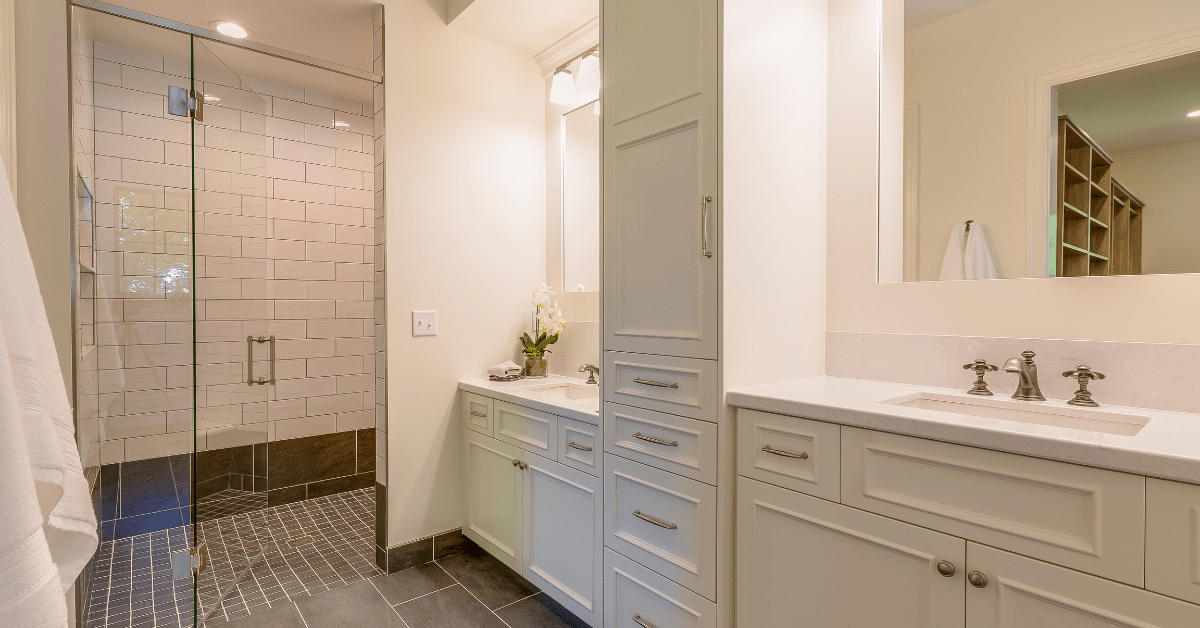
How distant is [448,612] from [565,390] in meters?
0.99

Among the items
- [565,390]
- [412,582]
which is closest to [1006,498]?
[565,390]

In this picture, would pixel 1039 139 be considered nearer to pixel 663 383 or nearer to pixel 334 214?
pixel 663 383

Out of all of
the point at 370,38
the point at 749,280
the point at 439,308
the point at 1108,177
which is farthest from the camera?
the point at 370,38

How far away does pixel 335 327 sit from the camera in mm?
3453

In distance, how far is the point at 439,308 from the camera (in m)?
2.57

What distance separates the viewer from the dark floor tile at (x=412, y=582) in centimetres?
222

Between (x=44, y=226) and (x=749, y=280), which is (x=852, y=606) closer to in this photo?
(x=749, y=280)

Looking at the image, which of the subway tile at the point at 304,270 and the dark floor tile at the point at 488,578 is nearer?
the dark floor tile at the point at 488,578

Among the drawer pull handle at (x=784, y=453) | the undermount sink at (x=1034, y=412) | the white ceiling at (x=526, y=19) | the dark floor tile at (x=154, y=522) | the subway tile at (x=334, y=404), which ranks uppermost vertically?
the white ceiling at (x=526, y=19)

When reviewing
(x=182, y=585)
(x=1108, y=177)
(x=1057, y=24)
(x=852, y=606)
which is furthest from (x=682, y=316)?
(x=182, y=585)

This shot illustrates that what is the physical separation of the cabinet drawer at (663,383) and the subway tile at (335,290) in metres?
2.33

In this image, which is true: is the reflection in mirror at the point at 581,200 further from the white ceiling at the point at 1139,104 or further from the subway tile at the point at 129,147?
the white ceiling at the point at 1139,104

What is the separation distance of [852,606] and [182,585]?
2.22m

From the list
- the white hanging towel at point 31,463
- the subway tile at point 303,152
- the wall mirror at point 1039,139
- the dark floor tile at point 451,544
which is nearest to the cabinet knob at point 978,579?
the wall mirror at point 1039,139
